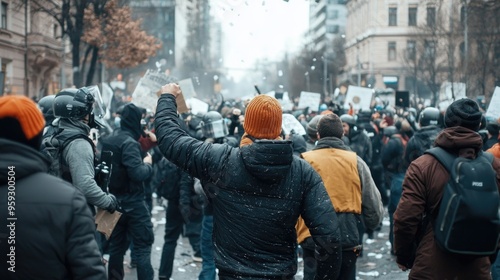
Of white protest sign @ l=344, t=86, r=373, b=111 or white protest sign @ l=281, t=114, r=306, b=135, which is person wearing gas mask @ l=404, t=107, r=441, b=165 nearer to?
white protest sign @ l=281, t=114, r=306, b=135

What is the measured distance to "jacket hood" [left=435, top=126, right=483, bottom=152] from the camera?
180 inches

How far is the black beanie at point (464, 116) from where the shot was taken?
4715 millimetres

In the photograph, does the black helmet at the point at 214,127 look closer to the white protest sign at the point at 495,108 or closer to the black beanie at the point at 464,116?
the black beanie at the point at 464,116

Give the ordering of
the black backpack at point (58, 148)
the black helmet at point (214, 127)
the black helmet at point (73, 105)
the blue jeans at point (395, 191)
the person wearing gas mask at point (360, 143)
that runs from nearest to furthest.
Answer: the black backpack at point (58, 148), the black helmet at point (73, 105), the black helmet at point (214, 127), the blue jeans at point (395, 191), the person wearing gas mask at point (360, 143)

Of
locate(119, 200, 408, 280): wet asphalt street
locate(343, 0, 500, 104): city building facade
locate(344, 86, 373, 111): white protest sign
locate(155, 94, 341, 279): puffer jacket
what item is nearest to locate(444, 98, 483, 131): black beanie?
locate(155, 94, 341, 279): puffer jacket

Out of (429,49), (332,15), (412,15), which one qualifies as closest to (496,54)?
(429,49)

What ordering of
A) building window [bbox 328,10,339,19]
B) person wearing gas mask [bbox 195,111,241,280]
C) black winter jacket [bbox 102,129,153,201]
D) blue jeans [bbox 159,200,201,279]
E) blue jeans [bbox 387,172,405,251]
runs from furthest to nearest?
building window [bbox 328,10,339,19] → blue jeans [bbox 387,172,405,251] → blue jeans [bbox 159,200,201,279] → person wearing gas mask [bbox 195,111,241,280] → black winter jacket [bbox 102,129,153,201]

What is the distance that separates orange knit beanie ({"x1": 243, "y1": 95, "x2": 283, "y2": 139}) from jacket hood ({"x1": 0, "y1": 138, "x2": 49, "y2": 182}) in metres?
1.42

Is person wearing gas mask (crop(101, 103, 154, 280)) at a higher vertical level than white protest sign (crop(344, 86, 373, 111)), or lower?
lower

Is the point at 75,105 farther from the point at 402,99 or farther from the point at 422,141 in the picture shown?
the point at 402,99

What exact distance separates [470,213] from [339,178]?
1613 mm

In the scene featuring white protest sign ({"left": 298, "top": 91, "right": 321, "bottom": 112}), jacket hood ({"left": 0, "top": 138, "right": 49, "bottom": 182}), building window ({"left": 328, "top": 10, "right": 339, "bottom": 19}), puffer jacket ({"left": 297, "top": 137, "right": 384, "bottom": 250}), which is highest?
building window ({"left": 328, "top": 10, "right": 339, "bottom": 19})

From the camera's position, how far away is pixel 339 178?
5750 mm

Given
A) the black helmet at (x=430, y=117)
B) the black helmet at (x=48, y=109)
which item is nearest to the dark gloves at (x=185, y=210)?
the black helmet at (x=48, y=109)
